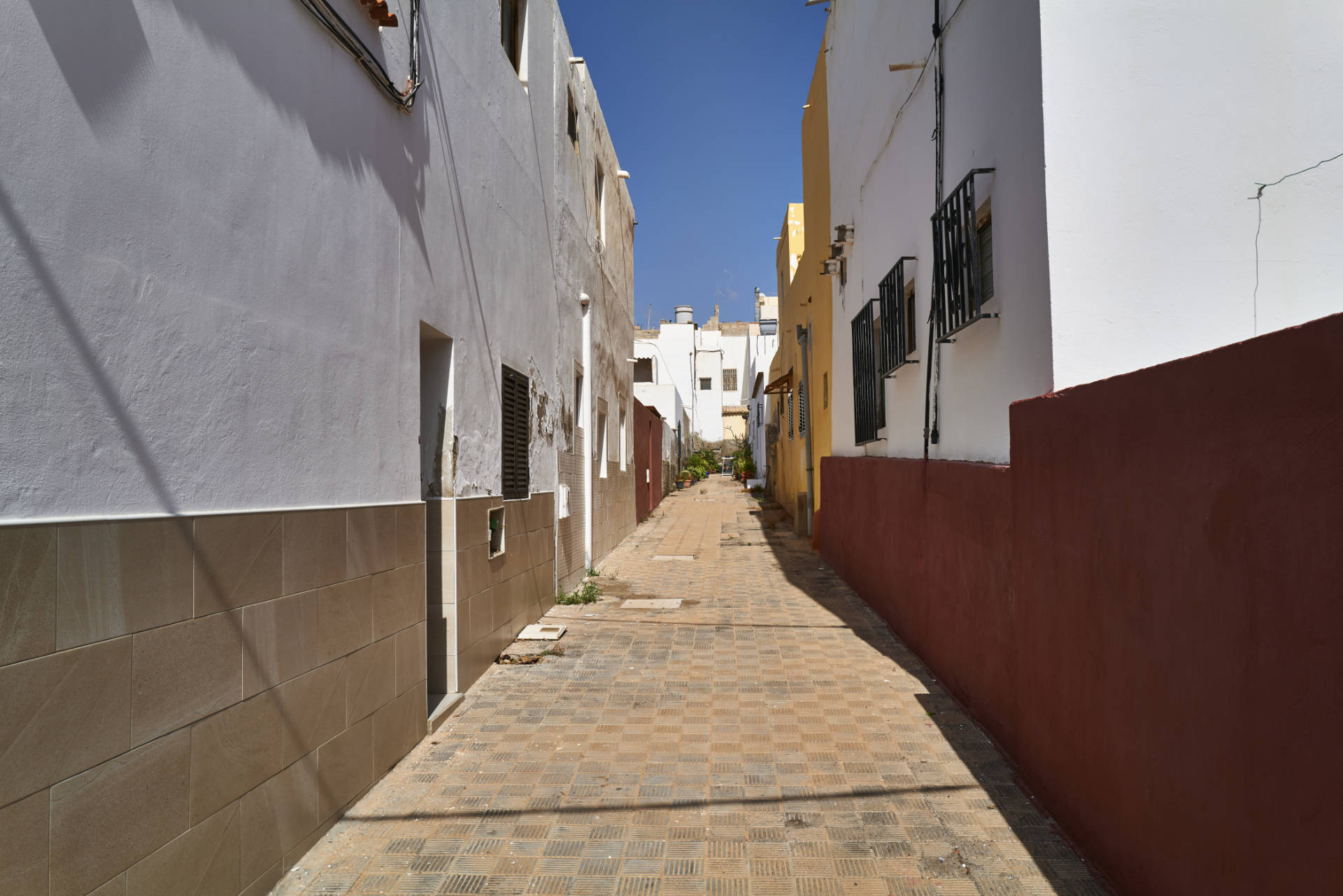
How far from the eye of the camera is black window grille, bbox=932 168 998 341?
5.41 metres

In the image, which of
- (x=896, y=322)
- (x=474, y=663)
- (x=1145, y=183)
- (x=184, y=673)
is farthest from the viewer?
(x=896, y=322)

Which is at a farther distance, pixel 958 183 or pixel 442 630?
pixel 958 183

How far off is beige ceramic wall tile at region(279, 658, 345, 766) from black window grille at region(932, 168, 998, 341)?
4.17 metres

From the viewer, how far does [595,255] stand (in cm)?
1220

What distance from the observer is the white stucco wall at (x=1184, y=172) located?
4520mm

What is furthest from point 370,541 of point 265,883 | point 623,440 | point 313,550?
point 623,440

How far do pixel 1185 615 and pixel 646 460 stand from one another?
57.7 feet

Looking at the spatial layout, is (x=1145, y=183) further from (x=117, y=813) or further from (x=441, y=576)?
(x=117, y=813)

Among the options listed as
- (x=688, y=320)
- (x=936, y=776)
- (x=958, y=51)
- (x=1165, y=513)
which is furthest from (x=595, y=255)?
(x=688, y=320)

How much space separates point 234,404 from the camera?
3.16 m

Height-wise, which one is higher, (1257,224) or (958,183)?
(958,183)

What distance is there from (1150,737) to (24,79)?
4.10 metres

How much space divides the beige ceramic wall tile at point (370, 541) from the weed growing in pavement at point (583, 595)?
4.73m

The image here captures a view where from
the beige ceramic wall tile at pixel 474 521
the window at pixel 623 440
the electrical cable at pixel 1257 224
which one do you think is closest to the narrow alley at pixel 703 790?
the beige ceramic wall tile at pixel 474 521
